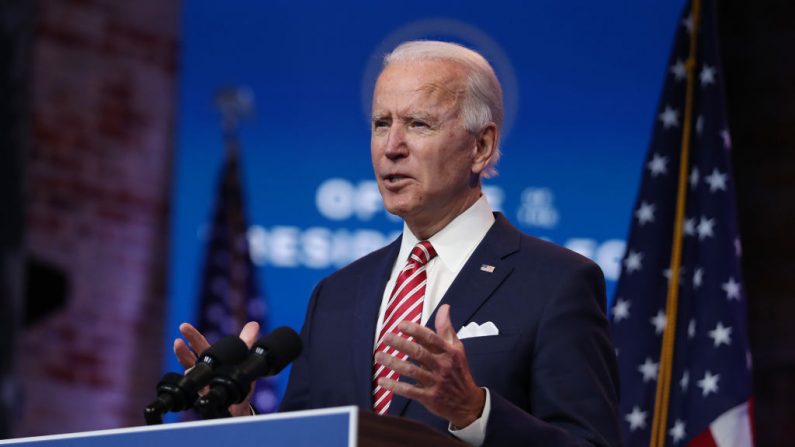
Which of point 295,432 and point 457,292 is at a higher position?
point 457,292

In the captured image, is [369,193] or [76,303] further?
[76,303]

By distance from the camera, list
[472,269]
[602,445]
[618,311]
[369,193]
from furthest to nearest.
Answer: [369,193]
[618,311]
[472,269]
[602,445]

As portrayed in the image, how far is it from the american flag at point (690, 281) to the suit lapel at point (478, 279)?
1267mm

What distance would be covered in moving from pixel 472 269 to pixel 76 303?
3323mm

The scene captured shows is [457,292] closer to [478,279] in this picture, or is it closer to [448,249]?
[478,279]

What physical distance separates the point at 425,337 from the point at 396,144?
0.73 meters

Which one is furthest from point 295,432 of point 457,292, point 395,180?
point 395,180

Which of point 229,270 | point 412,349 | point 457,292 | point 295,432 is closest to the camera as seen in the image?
point 295,432

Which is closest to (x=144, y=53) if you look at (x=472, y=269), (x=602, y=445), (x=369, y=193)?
(x=369, y=193)

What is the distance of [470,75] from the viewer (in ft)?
8.17

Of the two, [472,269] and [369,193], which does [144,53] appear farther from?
[472,269]

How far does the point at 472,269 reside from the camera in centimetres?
236

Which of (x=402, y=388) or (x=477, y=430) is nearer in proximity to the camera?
(x=402, y=388)

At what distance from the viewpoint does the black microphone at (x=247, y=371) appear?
1.83 meters
